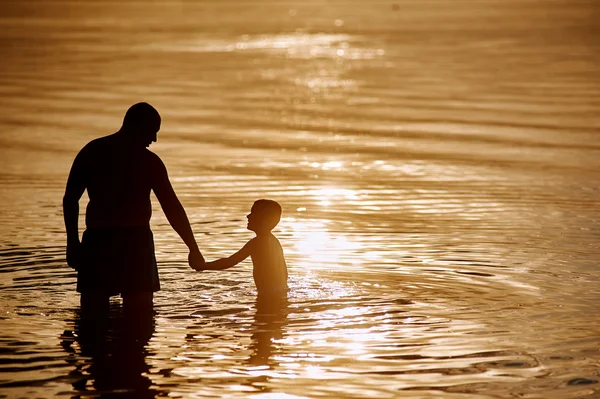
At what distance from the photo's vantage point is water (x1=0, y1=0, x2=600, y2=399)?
824 cm

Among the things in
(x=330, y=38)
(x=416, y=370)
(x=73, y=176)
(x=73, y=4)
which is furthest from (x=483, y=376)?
(x=73, y=4)

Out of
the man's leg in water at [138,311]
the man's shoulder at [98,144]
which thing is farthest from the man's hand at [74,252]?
the man's shoulder at [98,144]

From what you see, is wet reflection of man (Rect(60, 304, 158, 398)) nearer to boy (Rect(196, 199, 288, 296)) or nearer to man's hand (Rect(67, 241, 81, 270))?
man's hand (Rect(67, 241, 81, 270))

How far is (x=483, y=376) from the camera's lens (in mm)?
7965

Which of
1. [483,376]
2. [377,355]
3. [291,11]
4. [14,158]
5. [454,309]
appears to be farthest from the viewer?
[291,11]

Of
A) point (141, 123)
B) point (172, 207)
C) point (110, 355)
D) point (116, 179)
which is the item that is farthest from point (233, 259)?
point (110, 355)

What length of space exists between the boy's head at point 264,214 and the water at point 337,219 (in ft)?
2.20

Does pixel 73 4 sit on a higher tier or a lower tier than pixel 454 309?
higher

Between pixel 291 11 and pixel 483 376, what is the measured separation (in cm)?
4808

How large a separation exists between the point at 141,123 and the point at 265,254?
181 cm

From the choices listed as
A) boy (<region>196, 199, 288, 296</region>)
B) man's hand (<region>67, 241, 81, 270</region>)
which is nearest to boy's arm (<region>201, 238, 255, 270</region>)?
boy (<region>196, 199, 288, 296</region>)

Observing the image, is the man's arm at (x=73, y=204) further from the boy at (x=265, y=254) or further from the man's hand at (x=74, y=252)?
the boy at (x=265, y=254)

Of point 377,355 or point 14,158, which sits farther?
point 14,158

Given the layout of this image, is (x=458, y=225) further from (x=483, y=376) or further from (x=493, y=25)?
(x=493, y=25)
